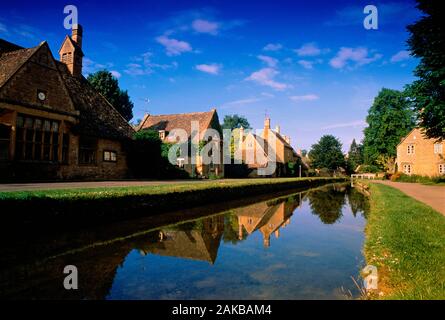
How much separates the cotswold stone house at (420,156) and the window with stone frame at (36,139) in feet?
154

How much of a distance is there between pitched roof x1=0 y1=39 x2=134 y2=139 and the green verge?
20.4m

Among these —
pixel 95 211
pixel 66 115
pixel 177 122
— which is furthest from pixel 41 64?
pixel 177 122

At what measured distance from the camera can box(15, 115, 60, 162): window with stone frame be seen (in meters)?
17.2

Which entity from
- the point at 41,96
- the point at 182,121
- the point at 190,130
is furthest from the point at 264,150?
the point at 41,96

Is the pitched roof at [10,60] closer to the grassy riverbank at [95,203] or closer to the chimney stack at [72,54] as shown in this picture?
the chimney stack at [72,54]

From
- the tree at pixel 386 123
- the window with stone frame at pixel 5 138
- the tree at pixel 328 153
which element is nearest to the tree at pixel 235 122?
the tree at pixel 328 153

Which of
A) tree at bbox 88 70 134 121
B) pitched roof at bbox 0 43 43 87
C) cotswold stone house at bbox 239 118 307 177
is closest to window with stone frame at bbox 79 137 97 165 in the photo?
pitched roof at bbox 0 43 43 87

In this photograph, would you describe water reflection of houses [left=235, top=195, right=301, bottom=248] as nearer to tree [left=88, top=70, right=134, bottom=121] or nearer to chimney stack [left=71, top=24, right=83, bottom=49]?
chimney stack [left=71, top=24, right=83, bottom=49]

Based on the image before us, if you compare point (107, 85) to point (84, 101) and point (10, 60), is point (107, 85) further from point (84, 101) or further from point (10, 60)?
point (10, 60)

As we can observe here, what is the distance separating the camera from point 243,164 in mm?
51438

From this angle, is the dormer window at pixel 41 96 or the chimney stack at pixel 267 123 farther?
the chimney stack at pixel 267 123

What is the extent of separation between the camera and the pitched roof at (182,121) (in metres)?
41.0
